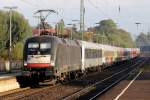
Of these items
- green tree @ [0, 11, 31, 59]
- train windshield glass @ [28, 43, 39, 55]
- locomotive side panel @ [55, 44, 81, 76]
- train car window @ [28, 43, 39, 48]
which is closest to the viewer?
train windshield glass @ [28, 43, 39, 55]

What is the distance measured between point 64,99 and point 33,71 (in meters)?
7.54

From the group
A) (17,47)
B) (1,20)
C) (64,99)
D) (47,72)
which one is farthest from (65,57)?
(1,20)

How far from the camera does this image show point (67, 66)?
34.5 meters

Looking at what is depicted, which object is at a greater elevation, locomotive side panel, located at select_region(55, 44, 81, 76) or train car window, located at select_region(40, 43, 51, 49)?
train car window, located at select_region(40, 43, 51, 49)

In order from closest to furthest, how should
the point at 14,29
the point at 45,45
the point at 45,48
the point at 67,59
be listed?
the point at 45,48
the point at 45,45
the point at 67,59
the point at 14,29

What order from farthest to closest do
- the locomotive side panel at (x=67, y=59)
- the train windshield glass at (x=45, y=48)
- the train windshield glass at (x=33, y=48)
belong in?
the locomotive side panel at (x=67, y=59) → the train windshield glass at (x=33, y=48) → the train windshield glass at (x=45, y=48)

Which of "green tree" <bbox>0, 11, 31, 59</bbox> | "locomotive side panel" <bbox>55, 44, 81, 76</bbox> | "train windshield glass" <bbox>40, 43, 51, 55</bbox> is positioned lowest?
"locomotive side panel" <bbox>55, 44, 81, 76</bbox>

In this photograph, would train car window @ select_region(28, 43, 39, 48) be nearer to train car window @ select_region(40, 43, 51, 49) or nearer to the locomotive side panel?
train car window @ select_region(40, 43, 51, 49)

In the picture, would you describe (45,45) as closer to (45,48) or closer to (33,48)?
(45,48)

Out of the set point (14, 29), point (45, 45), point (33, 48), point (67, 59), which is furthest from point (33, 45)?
point (14, 29)

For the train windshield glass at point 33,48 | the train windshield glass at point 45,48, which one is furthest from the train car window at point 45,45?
the train windshield glass at point 33,48

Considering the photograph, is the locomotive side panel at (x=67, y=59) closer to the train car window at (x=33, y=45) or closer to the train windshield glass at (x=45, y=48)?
the train windshield glass at (x=45, y=48)

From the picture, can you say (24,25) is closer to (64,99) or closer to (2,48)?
(2,48)

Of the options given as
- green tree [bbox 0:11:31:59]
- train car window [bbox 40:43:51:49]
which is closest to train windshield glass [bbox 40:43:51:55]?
train car window [bbox 40:43:51:49]
